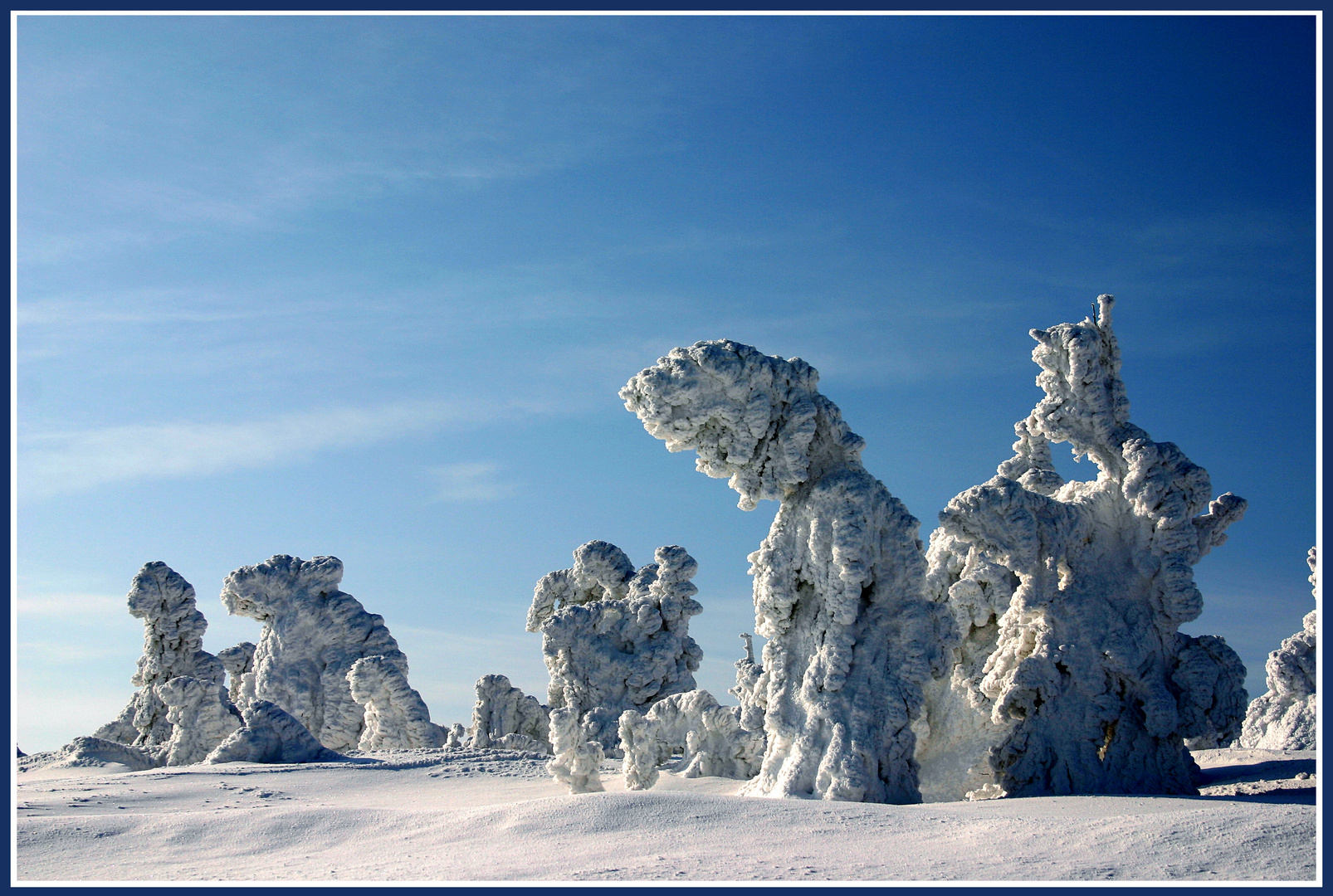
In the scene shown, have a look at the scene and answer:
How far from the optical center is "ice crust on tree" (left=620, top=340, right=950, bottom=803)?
409 inches

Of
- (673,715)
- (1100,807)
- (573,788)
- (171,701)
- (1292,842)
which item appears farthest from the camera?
(171,701)

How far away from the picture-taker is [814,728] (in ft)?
34.4

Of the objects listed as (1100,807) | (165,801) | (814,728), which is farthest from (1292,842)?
(165,801)

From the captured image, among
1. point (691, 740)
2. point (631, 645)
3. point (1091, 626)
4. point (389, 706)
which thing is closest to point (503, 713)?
point (389, 706)

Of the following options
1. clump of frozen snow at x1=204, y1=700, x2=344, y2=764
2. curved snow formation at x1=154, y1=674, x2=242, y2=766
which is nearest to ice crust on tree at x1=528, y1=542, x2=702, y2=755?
clump of frozen snow at x1=204, y1=700, x2=344, y2=764

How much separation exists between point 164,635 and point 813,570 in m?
14.0

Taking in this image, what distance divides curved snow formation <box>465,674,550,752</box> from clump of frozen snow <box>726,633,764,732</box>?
16.6ft

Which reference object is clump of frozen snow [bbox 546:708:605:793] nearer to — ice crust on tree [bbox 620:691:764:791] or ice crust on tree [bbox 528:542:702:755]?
ice crust on tree [bbox 620:691:764:791]

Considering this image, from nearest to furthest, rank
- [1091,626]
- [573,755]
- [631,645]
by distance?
[573,755] < [1091,626] < [631,645]

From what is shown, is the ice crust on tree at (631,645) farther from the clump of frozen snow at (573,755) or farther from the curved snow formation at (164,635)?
the curved snow formation at (164,635)

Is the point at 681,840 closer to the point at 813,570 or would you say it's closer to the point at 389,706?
the point at 813,570

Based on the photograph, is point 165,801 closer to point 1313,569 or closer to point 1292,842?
point 1292,842

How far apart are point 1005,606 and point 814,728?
2793mm

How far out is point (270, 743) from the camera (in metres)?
14.3
